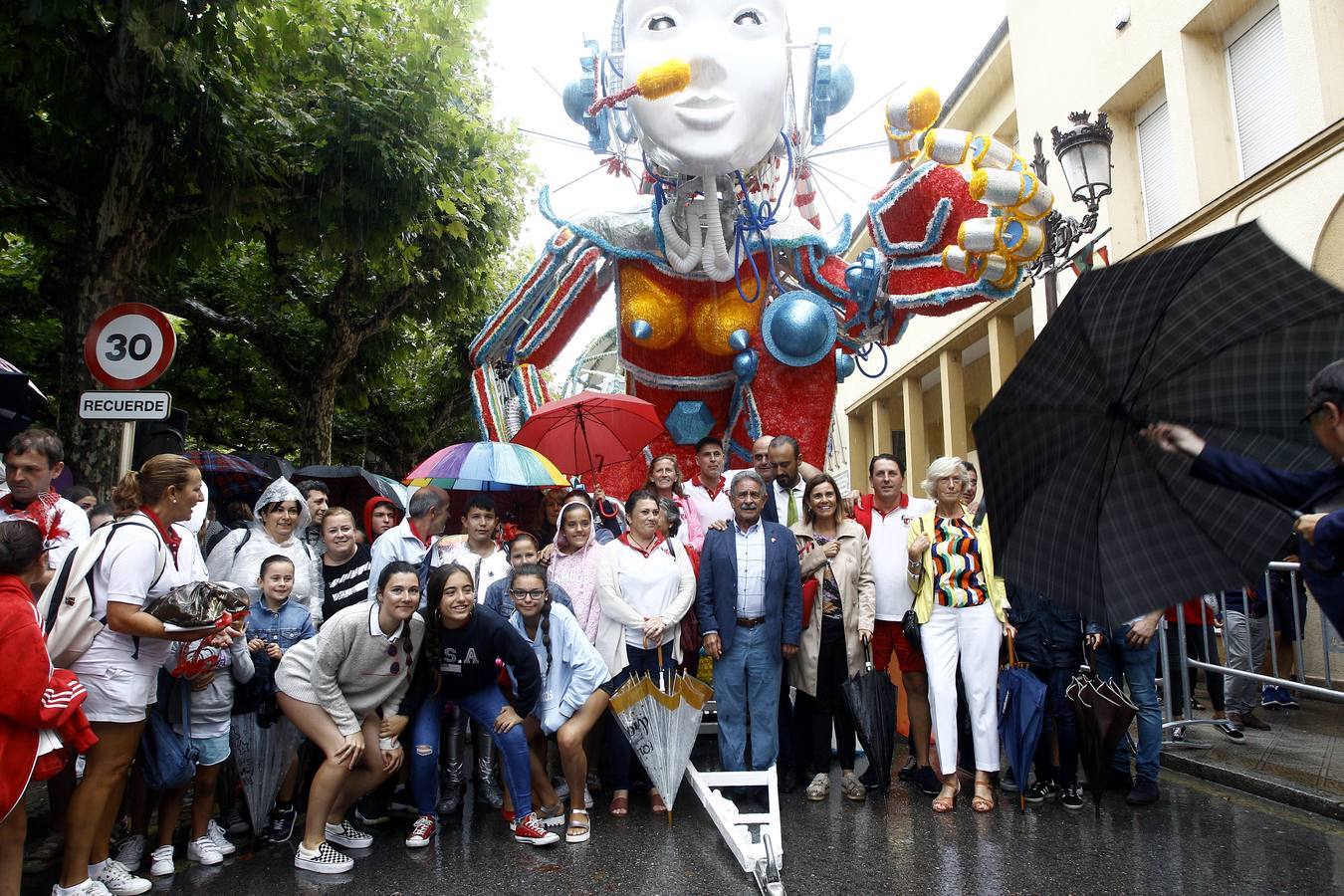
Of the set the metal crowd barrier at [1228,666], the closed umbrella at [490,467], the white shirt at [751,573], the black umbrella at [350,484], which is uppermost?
the black umbrella at [350,484]

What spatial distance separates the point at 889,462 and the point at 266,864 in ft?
11.3

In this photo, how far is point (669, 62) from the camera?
5328mm

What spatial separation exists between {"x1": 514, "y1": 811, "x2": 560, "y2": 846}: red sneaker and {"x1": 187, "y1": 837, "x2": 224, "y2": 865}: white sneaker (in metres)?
1.17

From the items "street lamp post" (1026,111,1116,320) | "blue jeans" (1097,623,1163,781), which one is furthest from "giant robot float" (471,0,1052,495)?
"blue jeans" (1097,623,1163,781)

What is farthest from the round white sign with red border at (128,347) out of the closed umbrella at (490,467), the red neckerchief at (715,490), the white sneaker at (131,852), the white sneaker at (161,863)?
the red neckerchief at (715,490)

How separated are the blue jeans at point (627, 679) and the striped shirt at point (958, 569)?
1.35 meters

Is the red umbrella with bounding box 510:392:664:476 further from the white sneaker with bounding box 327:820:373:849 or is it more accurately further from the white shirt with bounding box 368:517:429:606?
the white sneaker with bounding box 327:820:373:849

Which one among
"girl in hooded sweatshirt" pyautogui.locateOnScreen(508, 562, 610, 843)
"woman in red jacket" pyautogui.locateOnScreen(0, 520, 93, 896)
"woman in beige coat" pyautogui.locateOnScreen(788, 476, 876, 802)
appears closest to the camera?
"woman in red jacket" pyautogui.locateOnScreen(0, 520, 93, 896)

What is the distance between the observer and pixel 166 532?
3695mm

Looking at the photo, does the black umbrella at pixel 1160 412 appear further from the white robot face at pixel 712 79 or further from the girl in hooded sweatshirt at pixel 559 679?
the white robot face at pixel 712 79

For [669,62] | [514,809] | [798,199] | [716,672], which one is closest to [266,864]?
[514,809]

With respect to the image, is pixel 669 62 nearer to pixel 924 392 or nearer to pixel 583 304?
pixel 583 304

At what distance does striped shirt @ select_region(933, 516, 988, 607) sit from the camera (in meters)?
4.63

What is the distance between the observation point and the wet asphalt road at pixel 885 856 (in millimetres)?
3520
